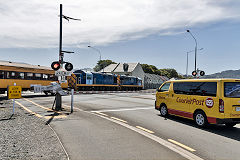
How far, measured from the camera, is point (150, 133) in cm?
673

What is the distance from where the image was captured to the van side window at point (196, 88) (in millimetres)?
7305

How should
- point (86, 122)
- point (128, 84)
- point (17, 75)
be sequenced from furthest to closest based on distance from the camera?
point (128, 84) → point (17, 75) → point (86, 122)

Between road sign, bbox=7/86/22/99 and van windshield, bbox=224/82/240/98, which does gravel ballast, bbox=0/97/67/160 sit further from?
van windshield, bbox=224/82/240/98

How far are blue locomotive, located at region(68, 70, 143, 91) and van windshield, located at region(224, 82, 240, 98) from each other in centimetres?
2504

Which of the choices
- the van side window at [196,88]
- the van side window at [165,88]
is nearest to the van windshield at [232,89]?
the van side window at [196,88]

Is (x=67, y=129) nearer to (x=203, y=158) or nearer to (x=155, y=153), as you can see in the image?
(x=155, y=153)

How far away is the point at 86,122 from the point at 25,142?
315 centimetres

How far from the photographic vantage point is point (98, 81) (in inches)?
1373

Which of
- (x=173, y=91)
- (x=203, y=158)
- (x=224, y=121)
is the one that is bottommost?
(x=203, y=158)

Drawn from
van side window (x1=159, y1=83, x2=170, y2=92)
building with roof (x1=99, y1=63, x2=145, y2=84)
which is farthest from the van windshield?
building with roof (x1=99, y1=63, x2=145, y2=84)

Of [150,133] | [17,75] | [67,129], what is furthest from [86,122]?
[17,75]

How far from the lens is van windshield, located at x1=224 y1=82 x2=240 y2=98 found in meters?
6.93

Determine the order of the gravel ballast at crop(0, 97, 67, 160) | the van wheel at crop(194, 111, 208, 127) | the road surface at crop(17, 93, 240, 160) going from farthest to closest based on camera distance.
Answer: the van wheel at crop(194, 111, 208, 127) < the road surface at crop(17, 93, 240, 160) < the gravel ballast at crop(0, 97, 67, 160)

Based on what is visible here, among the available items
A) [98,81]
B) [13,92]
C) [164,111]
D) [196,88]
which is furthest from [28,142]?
[98,81]
